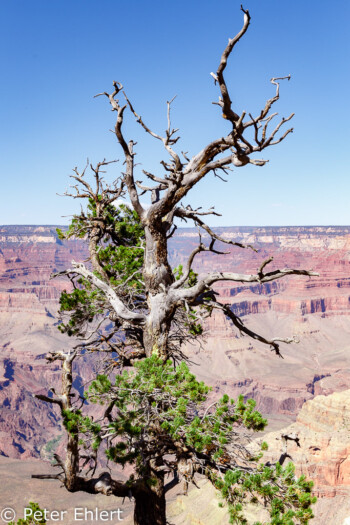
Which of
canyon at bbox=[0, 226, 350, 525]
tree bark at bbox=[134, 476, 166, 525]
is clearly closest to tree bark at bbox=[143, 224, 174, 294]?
tree bark at bbox=[134, 476, 166, 525]

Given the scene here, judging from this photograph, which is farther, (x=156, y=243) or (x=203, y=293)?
(x=156, y=243)

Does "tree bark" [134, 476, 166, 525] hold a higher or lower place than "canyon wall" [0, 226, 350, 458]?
higher

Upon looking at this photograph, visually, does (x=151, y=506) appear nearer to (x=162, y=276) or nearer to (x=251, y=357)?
(x=162, y=276)

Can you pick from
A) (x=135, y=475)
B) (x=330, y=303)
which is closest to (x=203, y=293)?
(x=135, y=475)

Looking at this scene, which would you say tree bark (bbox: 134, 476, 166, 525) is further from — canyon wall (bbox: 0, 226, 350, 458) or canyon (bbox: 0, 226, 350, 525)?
canyon wall (bbox: 0, 226, 350, 458)

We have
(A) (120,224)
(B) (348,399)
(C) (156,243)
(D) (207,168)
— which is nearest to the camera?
(D) (207,168)

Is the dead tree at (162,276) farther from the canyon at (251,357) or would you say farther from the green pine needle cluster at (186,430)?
the canyon at (251,357)

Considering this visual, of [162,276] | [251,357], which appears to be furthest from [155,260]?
[251,357]

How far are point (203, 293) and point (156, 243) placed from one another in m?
1.40

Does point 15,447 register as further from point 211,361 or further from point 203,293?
point 203,293

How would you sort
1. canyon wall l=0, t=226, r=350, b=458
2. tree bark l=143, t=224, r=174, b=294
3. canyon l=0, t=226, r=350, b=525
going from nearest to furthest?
tree bark l=143, t=224, r=174, b=294, canyon l=0, t=226, r=350, b=525, canyon wall l=0, t=226, r=350, b=458

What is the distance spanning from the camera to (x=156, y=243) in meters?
8.15

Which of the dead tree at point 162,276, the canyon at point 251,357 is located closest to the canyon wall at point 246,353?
the canyon at point 251,357

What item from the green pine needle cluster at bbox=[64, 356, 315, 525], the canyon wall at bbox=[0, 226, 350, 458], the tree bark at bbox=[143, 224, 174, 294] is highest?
the tree bark at bbox=[143, 224, 174, 294]
